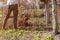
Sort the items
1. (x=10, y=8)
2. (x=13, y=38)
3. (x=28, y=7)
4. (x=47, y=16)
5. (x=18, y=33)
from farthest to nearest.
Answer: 1. (x=28, y=7)
2. (x=47, y=16)
3. (x=10, y=8)
4. (x=18, y=33)
5. (x=13, y=38)

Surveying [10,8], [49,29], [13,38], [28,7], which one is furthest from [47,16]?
[28,7]

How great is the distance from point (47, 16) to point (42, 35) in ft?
6.30

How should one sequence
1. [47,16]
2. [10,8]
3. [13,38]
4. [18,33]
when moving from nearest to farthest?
1. [13,38]
2. [18,33]
3. [10,8]
4. [47,16]

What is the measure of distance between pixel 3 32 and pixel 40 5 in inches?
240

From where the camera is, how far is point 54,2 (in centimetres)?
789

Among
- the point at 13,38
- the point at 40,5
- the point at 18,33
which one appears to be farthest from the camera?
the point at 40,5

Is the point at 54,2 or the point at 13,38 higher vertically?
the point at 54,2

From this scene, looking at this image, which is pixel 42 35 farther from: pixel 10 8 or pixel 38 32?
pixel 10 8

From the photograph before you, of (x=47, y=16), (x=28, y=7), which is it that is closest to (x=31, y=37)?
(x=47, y=16)

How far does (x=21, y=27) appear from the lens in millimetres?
9219

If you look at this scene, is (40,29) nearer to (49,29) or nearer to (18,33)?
(49,29)

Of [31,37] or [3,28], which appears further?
[3,28]

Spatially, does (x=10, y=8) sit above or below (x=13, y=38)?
above

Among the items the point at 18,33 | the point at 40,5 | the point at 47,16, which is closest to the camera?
the point at 18,33
